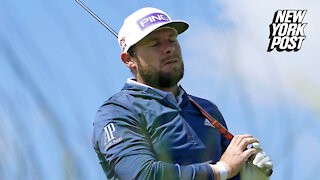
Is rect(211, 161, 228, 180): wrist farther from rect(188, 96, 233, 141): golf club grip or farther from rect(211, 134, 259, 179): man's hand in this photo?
rect(188, 96, 233, 141): golf club grip

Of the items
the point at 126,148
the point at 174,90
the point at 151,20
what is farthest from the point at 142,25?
the point at 126,148

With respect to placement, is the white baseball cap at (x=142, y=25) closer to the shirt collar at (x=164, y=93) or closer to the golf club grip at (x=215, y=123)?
the shirt collar at (x=164, y=93)

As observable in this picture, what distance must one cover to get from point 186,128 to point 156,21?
0.69 meters

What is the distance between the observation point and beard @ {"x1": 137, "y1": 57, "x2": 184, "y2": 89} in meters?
2.99

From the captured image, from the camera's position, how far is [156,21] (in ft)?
10.3

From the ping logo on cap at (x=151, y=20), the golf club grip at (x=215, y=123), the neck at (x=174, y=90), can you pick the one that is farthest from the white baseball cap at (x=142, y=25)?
the golf club grip at (x=215, y=123)

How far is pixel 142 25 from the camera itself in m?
3.17

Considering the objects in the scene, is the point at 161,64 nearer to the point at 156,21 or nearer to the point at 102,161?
the point at 156,21

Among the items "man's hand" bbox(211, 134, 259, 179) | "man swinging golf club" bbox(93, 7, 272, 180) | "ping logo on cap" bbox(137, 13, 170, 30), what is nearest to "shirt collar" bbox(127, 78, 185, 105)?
"man swinging golf club" bbox(93, 7, 272, 180)

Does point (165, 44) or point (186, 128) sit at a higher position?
point (165, 44)

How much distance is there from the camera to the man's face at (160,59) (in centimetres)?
302

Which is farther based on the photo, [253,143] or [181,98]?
[181,98]

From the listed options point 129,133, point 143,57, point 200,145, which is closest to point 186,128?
point 200,145

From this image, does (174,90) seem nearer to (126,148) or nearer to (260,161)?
(126,148)
